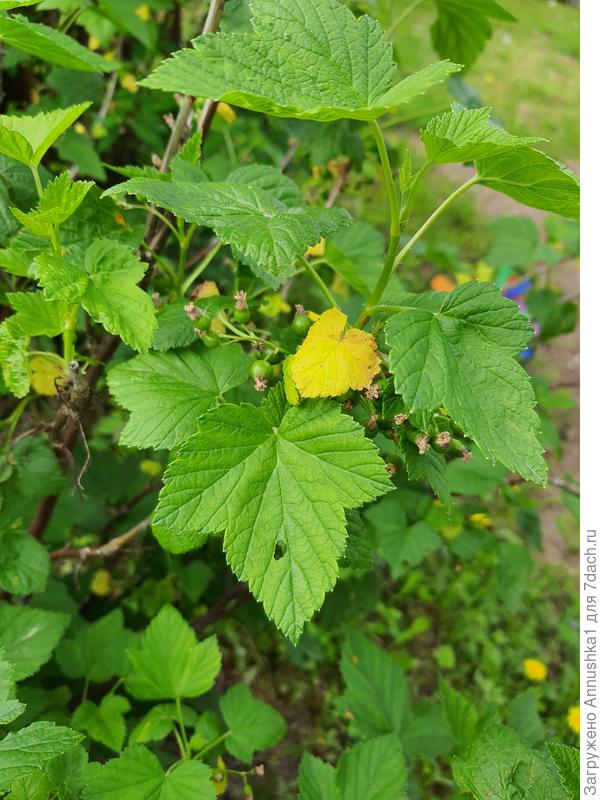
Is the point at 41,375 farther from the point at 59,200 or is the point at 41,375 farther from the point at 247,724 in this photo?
the point at 247,724

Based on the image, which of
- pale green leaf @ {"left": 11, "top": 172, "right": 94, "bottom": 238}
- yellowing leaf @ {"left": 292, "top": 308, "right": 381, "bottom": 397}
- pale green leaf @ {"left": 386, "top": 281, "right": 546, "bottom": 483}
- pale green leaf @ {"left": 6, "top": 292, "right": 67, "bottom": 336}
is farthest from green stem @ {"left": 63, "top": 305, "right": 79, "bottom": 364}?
pale green leaf @ {"left": 386, "top": 281, "right": 546, "bottom": 483}

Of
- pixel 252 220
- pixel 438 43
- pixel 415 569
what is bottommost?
pixel 415 569

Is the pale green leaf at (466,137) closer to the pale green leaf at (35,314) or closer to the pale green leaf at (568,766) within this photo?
the pale green leaf at (35,314)

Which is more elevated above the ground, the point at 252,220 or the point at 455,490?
the point at 252,220

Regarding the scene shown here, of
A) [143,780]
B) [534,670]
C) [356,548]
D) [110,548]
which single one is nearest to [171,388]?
[356,548]

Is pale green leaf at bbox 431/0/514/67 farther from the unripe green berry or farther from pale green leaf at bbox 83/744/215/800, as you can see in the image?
pale green leaf at bbox 83/744/215/800

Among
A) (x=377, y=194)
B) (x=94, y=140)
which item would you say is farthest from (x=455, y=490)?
(x=377, y=194)

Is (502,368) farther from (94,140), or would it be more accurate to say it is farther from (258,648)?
(94,140)
